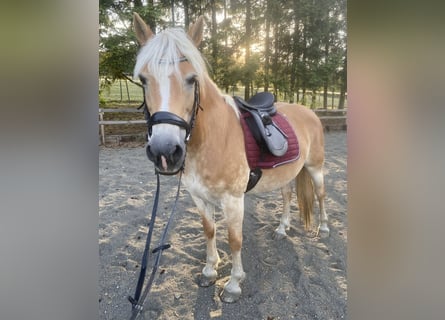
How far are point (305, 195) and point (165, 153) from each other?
107 cm

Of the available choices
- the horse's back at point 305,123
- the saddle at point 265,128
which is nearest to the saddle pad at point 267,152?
the saddle at point 265,128

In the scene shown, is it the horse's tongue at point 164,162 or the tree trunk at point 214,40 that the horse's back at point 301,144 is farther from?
the horse's tongue at point 164,162

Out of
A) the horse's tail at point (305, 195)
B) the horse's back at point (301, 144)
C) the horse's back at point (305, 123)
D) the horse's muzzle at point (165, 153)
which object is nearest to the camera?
the horse's muzzle at point (165, 153)

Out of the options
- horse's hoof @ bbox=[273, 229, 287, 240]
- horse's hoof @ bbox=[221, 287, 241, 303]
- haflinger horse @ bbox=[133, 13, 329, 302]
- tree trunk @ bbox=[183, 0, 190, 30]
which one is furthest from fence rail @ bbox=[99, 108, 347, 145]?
horse's hoof @ bbox=[221, 287, 241, 303]

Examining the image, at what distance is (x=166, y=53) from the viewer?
28.7 inches

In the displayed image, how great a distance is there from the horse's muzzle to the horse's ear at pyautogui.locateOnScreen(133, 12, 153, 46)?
33cm

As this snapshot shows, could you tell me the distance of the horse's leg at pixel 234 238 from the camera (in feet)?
3.56

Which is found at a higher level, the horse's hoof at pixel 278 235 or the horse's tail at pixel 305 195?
the horse's tail at pixel 305 195

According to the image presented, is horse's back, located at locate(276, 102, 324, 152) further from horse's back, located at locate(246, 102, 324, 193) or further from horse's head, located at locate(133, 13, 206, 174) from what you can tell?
horse's head, located at locate(133, 13, 206, 174)

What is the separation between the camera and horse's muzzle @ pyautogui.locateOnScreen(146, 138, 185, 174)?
692mm

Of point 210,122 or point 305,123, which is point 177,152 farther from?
point 305,123
